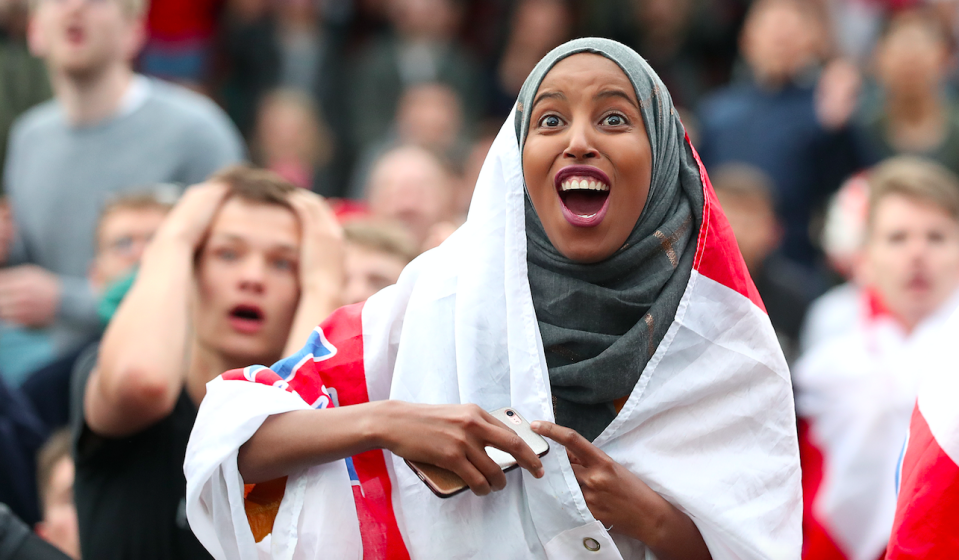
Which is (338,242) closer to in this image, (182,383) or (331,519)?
(182,383)

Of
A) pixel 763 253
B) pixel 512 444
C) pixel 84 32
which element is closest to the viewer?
pixel 512 444

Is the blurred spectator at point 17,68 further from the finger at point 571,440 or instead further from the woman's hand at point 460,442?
the finger at point 571,440

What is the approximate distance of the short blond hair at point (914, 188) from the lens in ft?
13.9

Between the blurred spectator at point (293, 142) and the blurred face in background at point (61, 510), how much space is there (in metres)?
3.71

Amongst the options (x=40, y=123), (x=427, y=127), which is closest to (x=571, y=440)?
(x=40, y=123)

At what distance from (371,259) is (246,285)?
0.59 meters

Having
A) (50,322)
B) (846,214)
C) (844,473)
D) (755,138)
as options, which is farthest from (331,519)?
(755,138)

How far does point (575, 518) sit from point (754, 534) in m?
0.36

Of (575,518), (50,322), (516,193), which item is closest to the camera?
(575,518)

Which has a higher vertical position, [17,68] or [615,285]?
[615,285]

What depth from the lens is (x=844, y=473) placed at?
3.89 m

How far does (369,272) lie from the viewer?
357 cm

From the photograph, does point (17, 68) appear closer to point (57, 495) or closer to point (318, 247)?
point (57, 495)

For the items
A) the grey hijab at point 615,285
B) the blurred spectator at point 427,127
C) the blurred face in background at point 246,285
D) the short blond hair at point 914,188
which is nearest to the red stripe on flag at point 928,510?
the grey hijab at point 615,285
